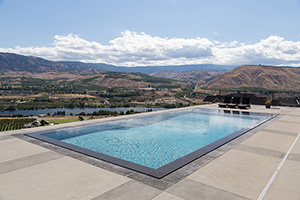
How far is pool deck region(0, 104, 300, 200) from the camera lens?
4.15m

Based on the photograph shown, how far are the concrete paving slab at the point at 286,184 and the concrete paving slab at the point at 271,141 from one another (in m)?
1.87

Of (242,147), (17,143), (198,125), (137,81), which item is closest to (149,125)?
(198,125)

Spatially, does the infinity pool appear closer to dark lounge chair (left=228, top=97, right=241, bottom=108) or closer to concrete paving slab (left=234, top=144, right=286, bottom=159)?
concrete paving slab (left=234, top=144, right=286, bottom=159)

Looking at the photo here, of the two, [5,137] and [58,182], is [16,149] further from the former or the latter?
[58,182]

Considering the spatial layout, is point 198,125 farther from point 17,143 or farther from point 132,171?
point 17,143

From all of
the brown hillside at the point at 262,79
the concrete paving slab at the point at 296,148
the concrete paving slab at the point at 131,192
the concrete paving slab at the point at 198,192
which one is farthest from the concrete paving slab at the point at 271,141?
the brown hillside at the point at 262,79

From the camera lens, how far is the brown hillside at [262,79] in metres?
126

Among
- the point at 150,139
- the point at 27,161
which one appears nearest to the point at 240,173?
the point at 150,139

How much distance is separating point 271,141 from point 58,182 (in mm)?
8246

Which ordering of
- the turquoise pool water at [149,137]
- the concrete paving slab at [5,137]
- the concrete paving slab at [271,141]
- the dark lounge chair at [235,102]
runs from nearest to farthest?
the concrete paving slab at [271,141], the turquoise pool water at [149,137], the concrete paving slab at [5,137], the dark lounge chair at [235,102]

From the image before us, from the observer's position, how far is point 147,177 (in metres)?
5.07

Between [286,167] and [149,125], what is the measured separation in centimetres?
845

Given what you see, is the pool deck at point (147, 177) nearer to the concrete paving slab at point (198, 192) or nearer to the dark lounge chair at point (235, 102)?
the concrete paving slab at point (198, 192)

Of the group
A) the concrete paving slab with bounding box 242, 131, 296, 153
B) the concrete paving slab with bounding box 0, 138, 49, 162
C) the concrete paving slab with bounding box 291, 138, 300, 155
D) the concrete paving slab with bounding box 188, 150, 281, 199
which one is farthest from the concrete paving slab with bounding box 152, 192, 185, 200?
the concrete paving slab with bounding box 291, 138, 300, 155
